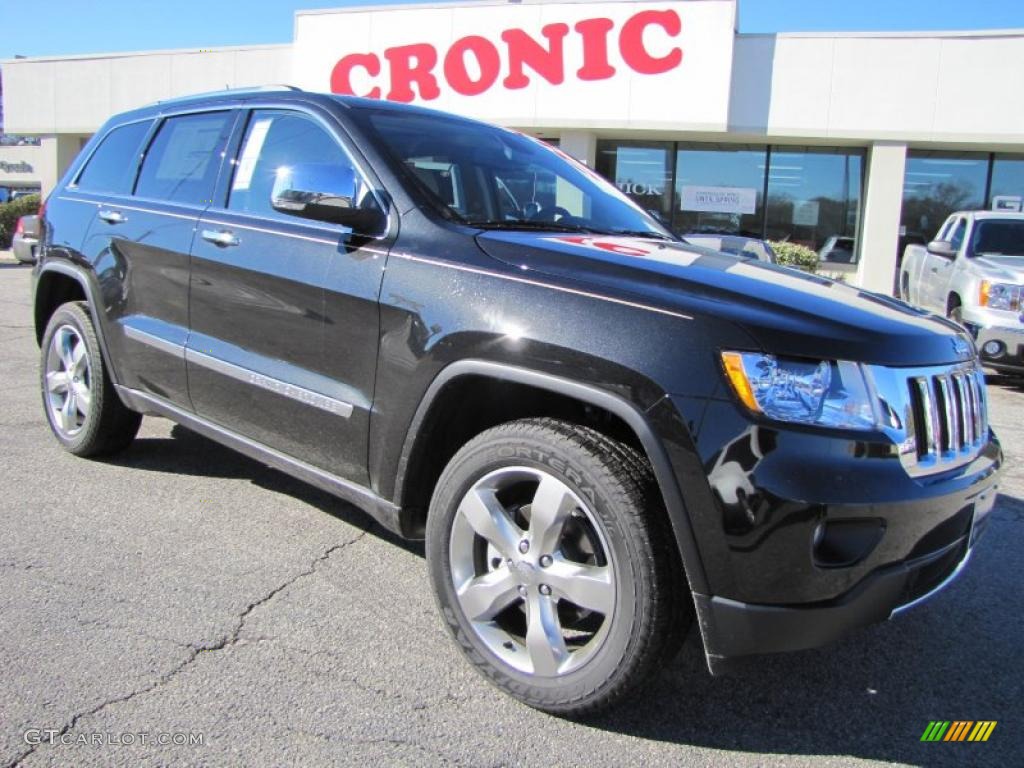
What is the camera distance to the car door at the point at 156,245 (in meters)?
3.70

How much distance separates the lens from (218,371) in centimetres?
343

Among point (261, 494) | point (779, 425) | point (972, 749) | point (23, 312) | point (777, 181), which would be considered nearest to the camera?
point (779, 425)

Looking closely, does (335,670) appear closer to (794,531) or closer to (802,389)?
(794,531)

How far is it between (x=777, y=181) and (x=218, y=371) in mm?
15098

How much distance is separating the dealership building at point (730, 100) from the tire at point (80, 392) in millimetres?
12519

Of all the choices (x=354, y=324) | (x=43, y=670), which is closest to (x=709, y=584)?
(x=354, y=324)

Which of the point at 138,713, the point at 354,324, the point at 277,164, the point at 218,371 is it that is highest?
the point at 277,164

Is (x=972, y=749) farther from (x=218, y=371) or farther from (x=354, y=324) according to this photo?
(x=218, y=371)

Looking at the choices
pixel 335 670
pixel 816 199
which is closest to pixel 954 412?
pixel 335 670

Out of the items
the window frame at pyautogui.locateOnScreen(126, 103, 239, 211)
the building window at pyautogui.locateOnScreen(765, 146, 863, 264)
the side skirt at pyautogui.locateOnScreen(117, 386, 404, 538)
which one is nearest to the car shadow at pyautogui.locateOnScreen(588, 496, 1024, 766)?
the side skirt at pyautogui.locateOnScreen(117, 386, 404, 538)

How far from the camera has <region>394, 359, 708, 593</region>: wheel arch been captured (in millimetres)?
2104

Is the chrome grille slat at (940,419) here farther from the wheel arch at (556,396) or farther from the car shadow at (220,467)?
the car shadow at (220,467)

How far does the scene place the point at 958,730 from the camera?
2.44 metres

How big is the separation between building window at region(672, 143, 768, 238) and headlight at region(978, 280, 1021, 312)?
359 inches
